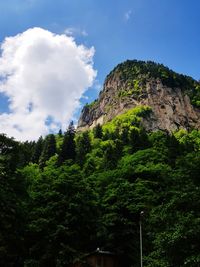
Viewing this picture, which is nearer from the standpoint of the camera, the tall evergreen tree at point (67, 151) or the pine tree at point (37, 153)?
the tall evergreen tree at point (67, 151)

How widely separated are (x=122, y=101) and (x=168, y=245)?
121 metres

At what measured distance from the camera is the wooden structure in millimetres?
31484

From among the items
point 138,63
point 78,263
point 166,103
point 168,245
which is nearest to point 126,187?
point 78,263

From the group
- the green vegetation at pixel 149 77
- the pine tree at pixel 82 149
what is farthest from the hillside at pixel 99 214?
the green vegetation at pixel 149 77

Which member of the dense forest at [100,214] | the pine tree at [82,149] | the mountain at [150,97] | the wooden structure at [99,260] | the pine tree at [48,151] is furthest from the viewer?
the mountain at [150,97]

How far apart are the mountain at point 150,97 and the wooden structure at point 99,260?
87.7 meters

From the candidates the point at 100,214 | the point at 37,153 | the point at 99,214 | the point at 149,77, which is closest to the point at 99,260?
the point at 99,214

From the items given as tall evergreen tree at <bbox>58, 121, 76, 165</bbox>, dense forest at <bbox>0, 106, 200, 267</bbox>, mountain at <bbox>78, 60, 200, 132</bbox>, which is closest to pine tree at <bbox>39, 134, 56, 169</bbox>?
tall evergreen tree at <bbox>58, 121, 76, 165</bbox>

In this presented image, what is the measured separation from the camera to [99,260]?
33.0 meters

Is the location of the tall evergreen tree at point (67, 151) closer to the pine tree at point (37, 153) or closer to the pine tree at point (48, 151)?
the pine tree at point (48, 151)

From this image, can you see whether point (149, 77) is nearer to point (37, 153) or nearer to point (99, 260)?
point (37, 153)

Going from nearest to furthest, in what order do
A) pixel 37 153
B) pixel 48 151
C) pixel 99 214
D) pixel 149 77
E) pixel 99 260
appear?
pixel 99 260
pixel 99 214
pixel 48 151
pixel 37 153
pixel 149 77

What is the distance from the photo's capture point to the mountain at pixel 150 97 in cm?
12912

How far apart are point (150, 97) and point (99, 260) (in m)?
108
